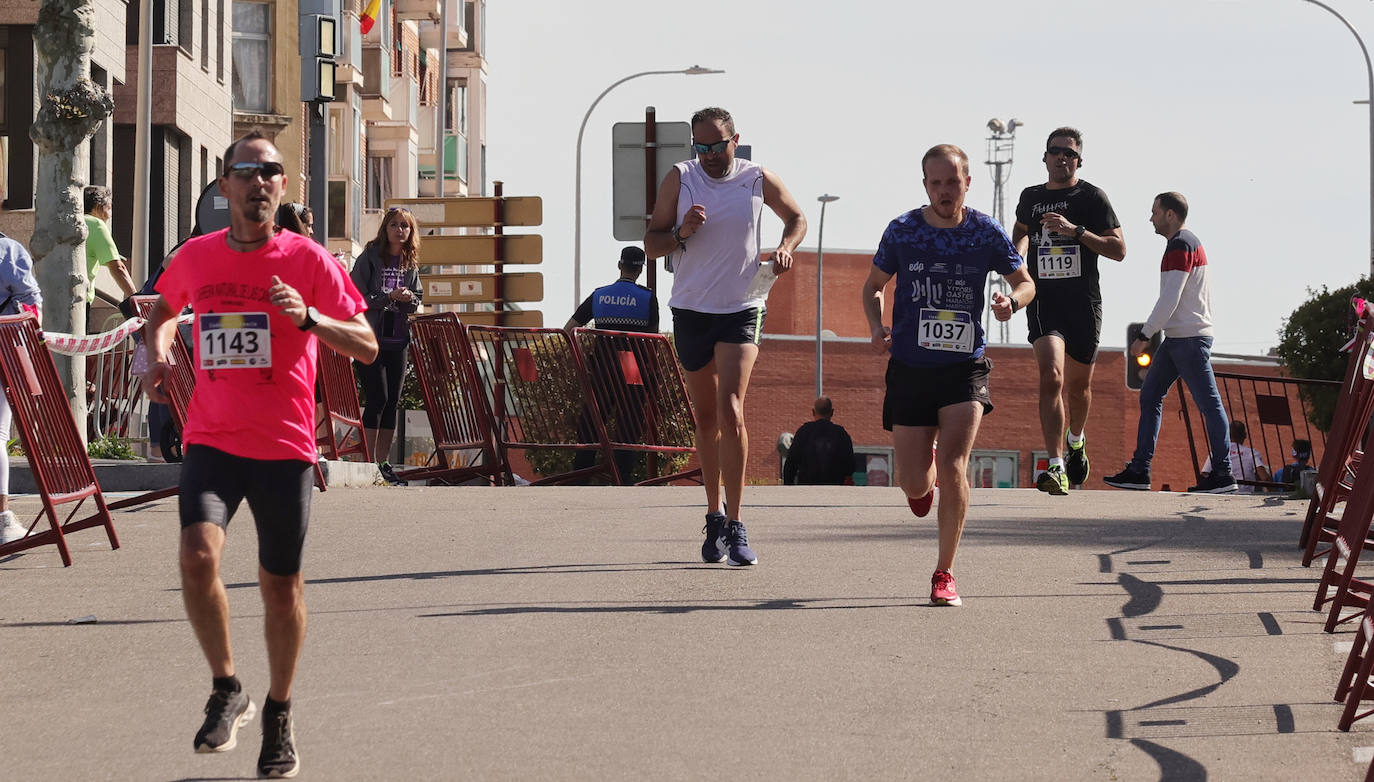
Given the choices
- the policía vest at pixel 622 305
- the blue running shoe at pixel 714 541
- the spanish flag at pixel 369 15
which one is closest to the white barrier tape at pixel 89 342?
the blue running shoe at pixel 714 541

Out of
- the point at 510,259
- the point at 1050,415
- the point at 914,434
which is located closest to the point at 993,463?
the point at 510,259

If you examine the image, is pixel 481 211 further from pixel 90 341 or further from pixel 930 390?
pixel 930 390

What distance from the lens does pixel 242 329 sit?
6.39 meters

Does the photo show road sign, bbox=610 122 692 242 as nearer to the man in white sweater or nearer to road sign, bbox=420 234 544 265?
road sign, bbox=420 234 544 265

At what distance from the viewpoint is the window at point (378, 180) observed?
6581 centimetres

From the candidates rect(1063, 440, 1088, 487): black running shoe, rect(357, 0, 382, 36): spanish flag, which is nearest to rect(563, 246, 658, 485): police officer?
rect(1063, 440, 1088, 487): black running shoe

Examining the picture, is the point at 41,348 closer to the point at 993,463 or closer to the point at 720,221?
the point at 720,221

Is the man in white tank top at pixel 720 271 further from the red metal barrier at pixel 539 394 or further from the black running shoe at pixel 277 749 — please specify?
the red metal barrier at pixel 539 394

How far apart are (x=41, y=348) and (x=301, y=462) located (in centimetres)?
493

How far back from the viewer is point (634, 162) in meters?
24.4

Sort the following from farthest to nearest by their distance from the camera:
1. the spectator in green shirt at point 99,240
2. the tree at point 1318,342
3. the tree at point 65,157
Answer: the tree at point 1318,342 < the spectator in green shirt at point 99,240 < the tree at point 65,157

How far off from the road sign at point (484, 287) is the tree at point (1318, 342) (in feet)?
60.1

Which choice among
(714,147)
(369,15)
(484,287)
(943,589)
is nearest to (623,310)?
(714,147)

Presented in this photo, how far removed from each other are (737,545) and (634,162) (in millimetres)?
14105
